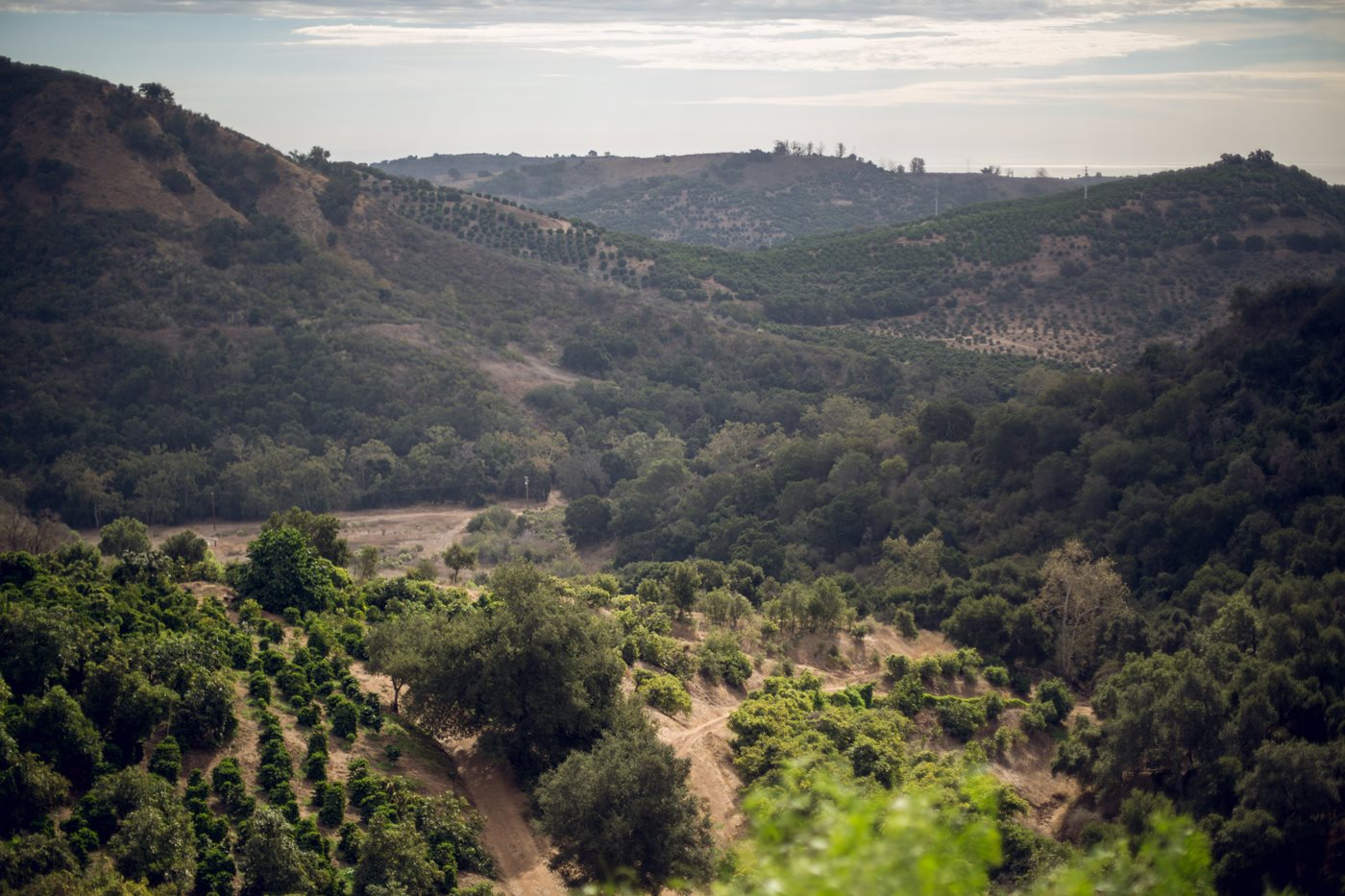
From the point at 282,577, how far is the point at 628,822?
564 inches

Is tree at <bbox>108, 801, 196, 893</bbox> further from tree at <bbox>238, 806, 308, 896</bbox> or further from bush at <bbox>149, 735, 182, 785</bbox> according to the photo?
bush at <bbox>149, 735, 182, 785</bbox>

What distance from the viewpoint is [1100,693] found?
3394 centimetres

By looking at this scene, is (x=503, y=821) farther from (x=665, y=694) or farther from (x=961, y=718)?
(x=961, y=718)

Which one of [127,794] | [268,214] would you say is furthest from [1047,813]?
[268,214]

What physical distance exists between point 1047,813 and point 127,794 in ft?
70.9

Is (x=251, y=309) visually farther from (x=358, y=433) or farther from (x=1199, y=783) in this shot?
(x=1199, y=783)

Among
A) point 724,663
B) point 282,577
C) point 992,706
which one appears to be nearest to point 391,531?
point 282,577

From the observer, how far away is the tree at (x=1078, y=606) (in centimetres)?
3909

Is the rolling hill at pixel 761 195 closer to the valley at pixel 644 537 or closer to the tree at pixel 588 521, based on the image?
the valley at pixel 644 537

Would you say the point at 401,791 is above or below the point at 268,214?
below

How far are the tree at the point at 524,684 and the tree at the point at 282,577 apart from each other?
6763mm

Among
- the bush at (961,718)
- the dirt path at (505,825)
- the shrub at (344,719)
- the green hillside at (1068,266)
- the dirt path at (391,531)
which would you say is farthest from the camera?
the green hillside at (1068,266)

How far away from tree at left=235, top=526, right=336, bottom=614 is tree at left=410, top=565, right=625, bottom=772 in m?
6.76

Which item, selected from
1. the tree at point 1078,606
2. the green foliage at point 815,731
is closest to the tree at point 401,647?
the green foliage at point 815,731
